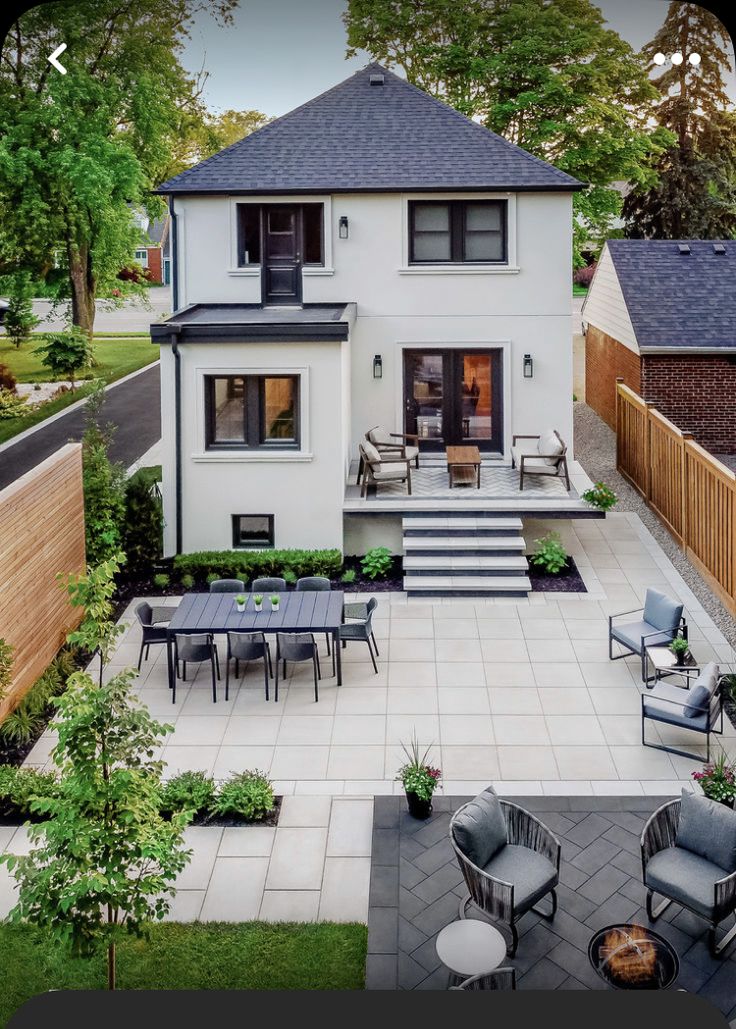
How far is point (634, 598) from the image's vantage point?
40.1 feet

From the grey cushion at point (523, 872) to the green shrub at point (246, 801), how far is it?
2.18 meters

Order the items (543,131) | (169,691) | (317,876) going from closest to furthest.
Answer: (317,876) < (169,691) < (543,131)

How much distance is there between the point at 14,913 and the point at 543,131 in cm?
2159

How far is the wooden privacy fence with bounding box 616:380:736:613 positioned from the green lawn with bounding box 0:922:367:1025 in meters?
7.06

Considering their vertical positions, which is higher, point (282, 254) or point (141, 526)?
point (282, 254)

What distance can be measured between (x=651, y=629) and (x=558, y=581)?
2.76 m

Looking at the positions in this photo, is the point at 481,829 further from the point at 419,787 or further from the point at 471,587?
the point at 471,587

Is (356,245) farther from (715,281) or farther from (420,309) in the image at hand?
(715,281)

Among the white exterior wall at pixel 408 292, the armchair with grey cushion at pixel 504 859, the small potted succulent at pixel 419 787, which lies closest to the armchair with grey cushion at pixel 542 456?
the white exterior wall at pixel 408 292

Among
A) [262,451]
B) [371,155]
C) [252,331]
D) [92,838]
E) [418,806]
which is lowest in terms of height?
[418,806]

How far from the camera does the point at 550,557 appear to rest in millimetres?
13117

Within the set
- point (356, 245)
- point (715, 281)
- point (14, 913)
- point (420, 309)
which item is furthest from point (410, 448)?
point (14, 913)

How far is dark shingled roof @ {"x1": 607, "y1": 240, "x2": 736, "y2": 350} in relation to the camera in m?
17.7

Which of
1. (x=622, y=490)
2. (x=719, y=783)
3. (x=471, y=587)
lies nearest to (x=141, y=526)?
(x=471, y=587)
